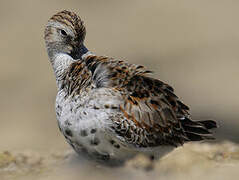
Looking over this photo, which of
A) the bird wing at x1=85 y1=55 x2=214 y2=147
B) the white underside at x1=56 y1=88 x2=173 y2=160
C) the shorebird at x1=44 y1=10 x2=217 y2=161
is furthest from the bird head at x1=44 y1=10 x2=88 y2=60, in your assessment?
the white underside at x1=56 y1=88 x2=173 y2=160

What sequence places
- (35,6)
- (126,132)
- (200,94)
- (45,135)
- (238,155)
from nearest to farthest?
(126,132) → (238,155) → (45,135) → (200,94) → (35,6)

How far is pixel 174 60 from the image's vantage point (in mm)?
18719

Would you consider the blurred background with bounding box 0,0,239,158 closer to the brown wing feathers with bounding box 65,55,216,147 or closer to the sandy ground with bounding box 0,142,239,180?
the sandy ground with bounding box 0,142,239,180

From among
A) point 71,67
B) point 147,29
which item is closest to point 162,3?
point 147,29

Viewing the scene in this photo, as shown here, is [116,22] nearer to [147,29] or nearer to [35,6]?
[147,29]

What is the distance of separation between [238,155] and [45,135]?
5.93 m

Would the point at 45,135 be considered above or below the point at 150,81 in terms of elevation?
below

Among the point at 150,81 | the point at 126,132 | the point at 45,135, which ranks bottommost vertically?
the point at 45,135

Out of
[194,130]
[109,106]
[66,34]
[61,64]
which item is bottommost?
[194,130]

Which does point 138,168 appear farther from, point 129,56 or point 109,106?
point 129,56

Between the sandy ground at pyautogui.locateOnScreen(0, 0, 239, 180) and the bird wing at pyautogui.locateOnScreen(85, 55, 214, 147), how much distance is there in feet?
1.22

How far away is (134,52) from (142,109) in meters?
11.9

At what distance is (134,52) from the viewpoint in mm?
19641

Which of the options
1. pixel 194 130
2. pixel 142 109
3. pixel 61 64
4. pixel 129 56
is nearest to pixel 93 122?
pixel 142 109
